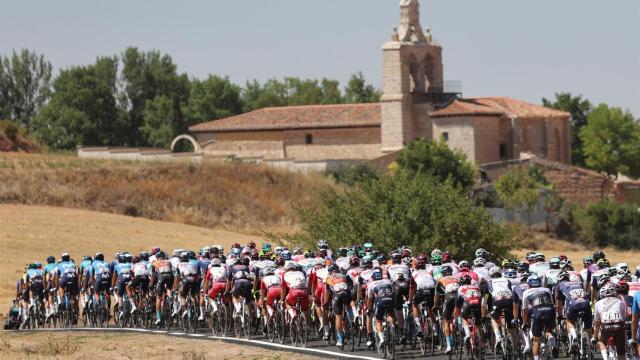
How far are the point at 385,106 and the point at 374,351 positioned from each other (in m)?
82.5

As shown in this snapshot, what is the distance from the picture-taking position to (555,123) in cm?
11400

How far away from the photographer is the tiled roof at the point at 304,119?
113 meters

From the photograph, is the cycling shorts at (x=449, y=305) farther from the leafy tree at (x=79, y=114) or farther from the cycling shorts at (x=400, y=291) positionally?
the leafy tree at (x=79, y=114)

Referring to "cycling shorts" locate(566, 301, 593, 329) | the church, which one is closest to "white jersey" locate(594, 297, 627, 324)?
"cycling shorts" locate(566, 301, 593, 329)

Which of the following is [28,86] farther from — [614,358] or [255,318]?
[614,358]

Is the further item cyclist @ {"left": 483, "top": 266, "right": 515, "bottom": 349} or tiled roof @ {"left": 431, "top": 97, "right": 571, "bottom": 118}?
tiled roof @ {"left": 431, "top": 97, "right": 571, "bottom": 118}

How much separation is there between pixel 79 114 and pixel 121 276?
10370 centimetres

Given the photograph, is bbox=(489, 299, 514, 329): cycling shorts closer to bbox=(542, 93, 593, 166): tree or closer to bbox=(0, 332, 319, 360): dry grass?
bbox=(0, 332, 319, 360): dry grass

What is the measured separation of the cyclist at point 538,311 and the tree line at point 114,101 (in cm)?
11543

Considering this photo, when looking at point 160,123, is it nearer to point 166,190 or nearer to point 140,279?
point 166,190

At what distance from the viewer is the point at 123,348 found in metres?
31.8

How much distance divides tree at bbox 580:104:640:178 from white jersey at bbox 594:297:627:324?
11057 centimetres

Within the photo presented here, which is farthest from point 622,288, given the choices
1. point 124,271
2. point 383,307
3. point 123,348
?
point 124,271

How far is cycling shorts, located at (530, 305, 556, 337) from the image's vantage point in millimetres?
24938
